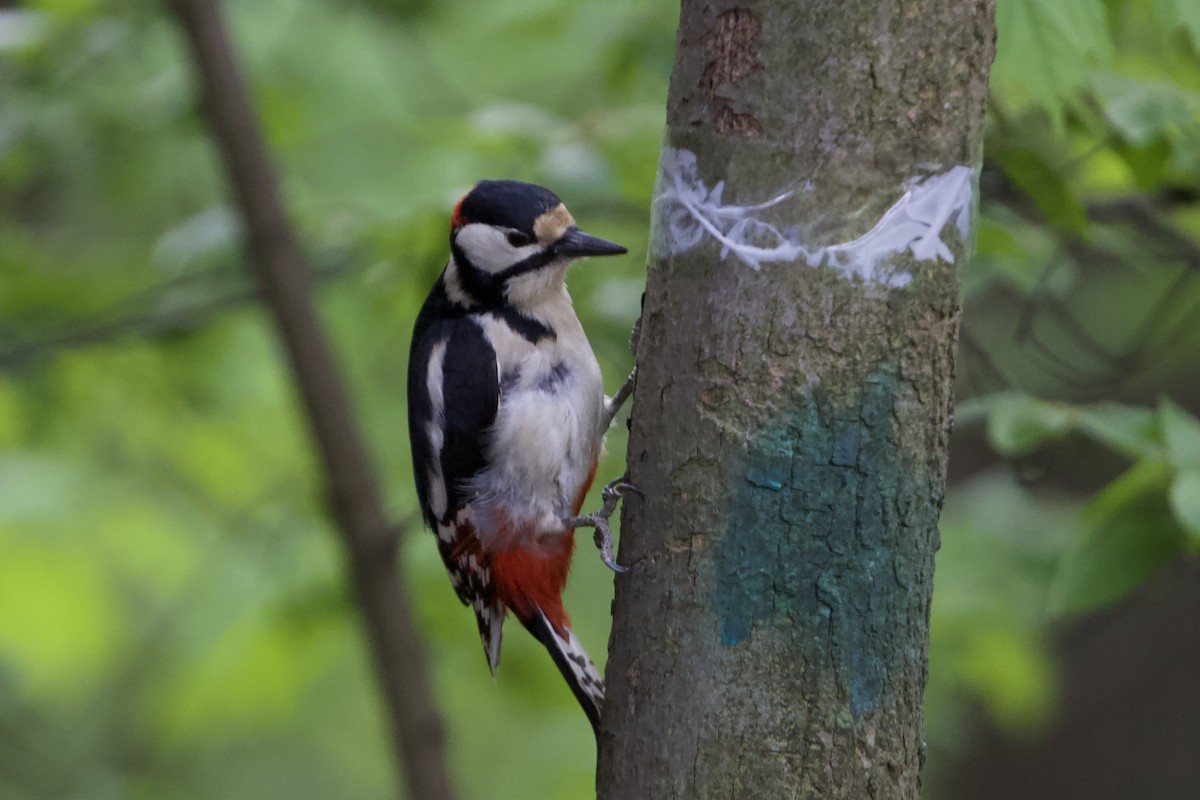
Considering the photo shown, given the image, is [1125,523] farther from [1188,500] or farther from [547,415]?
[547,415]

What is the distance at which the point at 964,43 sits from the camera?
1.32m

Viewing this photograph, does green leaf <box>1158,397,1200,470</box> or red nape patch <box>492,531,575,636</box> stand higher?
green leaf <box>1158,397,1200,470</box>

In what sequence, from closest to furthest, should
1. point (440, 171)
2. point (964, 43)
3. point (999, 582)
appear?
point (964, 43)
point (440, 171)
point (999, 582)

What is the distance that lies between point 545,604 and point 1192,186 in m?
1.37

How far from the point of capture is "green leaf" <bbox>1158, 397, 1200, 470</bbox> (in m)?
1.65

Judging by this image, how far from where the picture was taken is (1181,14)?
1634 mm

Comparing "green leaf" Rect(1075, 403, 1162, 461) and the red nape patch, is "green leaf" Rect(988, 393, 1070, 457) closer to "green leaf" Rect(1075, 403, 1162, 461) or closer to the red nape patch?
"green leaf" Rect(1075, 403, 1162, 461)

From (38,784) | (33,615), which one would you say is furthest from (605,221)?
(38,784)

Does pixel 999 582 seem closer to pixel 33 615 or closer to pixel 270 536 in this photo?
pixel 270 536

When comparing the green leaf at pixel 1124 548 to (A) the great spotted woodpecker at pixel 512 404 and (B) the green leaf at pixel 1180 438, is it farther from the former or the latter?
(A) the great spotted woodpecker at pixel 512 404

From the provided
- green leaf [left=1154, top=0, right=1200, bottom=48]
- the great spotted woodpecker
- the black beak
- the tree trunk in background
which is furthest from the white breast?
green leaf [left=1154, top=0, right=1200, bottom=48]

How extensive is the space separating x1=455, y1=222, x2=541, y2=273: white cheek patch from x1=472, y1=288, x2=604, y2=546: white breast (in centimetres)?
10

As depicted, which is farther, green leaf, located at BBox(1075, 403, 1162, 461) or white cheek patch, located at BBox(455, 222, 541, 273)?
white cheek patch, located at BBox(455, 222, 541, 273)

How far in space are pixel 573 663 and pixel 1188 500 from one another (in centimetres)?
97
